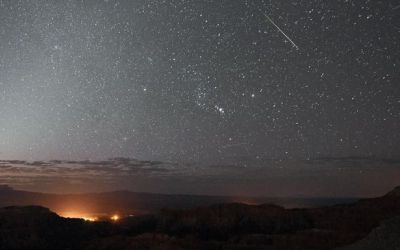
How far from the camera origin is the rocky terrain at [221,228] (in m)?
73.5

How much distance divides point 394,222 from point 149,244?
4154 centimetres

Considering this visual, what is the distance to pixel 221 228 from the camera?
9038cm

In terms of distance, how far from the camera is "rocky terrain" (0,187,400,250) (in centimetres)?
7350

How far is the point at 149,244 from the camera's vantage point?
255 feet

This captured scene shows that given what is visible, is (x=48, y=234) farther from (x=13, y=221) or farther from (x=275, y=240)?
(x=275, y=240)

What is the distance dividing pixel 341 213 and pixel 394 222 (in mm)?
19518

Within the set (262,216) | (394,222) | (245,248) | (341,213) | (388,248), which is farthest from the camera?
(262,216)

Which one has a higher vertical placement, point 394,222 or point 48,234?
point 394,222

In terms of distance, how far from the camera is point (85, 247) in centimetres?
7919

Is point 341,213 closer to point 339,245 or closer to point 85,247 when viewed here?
point 339,245

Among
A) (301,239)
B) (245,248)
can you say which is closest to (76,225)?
(245,248)

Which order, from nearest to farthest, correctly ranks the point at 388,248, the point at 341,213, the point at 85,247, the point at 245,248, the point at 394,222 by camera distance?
the point at 388,248
the point at 394,222
the point at 245,248
the point at 85,247
the point at 341,213

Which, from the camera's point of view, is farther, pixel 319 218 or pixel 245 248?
pixel 319 218

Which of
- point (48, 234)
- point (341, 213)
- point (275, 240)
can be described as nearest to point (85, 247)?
point (48, 234)
